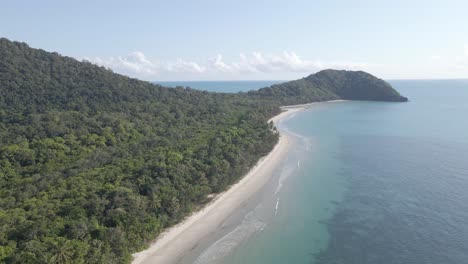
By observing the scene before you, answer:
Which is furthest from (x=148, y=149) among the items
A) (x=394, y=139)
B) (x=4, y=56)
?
(x=394, y=139)

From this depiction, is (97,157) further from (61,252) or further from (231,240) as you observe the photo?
(61,252)

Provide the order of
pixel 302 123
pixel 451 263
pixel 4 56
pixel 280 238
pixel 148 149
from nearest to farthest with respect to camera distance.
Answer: pixel 451 263, pixel 280 238, pixel 148 149, pixel 4 56, pixel 302 123

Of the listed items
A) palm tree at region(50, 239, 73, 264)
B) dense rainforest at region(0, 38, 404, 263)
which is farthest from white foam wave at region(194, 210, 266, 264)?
palm tree at region(50, 239, 73, 264)

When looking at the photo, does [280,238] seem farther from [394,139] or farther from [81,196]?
[394,139]

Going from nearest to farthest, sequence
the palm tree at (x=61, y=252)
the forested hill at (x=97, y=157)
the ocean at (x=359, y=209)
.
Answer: the palm tree at (x=61, y=252) < the forested hill at (x=97, y=157) < the ocean at (x=359, y=209)

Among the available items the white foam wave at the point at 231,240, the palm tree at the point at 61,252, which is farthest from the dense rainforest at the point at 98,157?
the white foam wave at the point at 231,240

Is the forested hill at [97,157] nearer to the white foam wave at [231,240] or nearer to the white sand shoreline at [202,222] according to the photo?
the white sand shoreline at [202,222]
